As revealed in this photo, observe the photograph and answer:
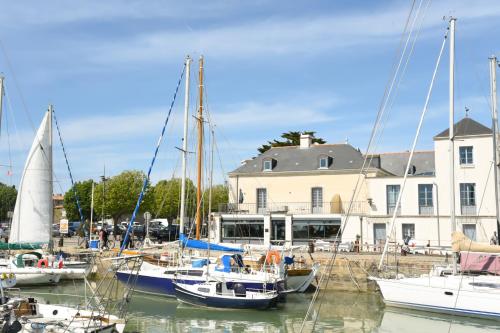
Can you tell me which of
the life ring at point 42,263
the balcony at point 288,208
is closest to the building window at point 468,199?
the balcony at point 288,208

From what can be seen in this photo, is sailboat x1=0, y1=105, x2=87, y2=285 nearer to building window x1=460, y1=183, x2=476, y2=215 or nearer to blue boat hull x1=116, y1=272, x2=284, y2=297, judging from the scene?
blue boat hull x1=116, y1=272, x2=284, y2=297

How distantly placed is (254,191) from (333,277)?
19.2 meters

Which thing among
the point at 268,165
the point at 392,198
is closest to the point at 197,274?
the point at 392,198

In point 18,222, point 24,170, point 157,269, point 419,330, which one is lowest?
point 419,330

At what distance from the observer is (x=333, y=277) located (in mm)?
29922

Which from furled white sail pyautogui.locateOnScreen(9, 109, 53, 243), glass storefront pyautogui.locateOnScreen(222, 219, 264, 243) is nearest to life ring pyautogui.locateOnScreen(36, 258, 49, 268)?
furled white sail pyautogui.locateOnScreen(9, 109, 53, 243)

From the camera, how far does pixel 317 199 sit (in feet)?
152

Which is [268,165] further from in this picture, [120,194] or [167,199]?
[167,199]

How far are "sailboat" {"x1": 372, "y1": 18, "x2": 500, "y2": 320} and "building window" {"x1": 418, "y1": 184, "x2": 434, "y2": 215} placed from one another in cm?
1504

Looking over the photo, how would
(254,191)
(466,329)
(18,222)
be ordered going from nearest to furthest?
(466,329) → (18,222) → (254,191)

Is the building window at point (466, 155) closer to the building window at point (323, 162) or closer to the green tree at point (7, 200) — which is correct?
the building window at point (323, 162)

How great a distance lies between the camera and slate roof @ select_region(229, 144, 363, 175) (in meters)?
46.5

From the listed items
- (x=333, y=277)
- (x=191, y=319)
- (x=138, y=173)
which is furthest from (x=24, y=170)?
(x=138, y=173)

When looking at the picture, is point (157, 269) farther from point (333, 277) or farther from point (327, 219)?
point (327, 219)
